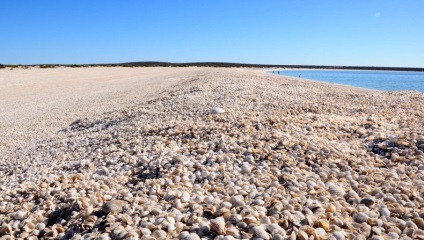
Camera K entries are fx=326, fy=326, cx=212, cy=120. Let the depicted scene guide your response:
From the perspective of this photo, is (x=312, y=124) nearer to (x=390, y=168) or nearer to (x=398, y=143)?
(x=398, y=143)

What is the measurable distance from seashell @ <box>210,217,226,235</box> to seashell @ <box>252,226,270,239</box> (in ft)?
0.95

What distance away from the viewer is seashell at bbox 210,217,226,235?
10.0 ft

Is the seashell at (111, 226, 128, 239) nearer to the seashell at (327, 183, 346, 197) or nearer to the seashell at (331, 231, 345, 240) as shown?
the seashell at (331, 231, 345, 240)

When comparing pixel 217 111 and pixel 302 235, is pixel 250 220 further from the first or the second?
pixel 217 111

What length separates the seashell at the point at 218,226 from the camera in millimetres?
3057

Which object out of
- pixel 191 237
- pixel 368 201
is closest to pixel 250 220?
pixel 191 237

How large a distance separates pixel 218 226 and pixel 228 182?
130 cm

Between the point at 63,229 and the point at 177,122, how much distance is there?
5409mm

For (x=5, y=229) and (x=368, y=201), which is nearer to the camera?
(x=5, y=229)

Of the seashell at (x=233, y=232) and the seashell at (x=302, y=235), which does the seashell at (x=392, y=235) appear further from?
the seashell at (x=233, y=232)

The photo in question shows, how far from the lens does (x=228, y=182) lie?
438 centimetres

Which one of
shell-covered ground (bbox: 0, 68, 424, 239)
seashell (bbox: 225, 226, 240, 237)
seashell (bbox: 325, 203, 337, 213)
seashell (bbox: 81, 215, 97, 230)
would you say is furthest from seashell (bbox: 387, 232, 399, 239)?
seashell (bbox: 81, 215, 97, 230)

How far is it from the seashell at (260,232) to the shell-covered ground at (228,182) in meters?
0.01

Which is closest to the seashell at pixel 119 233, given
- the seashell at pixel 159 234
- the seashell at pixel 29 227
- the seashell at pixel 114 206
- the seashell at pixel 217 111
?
the seashell at pixel 159 234
